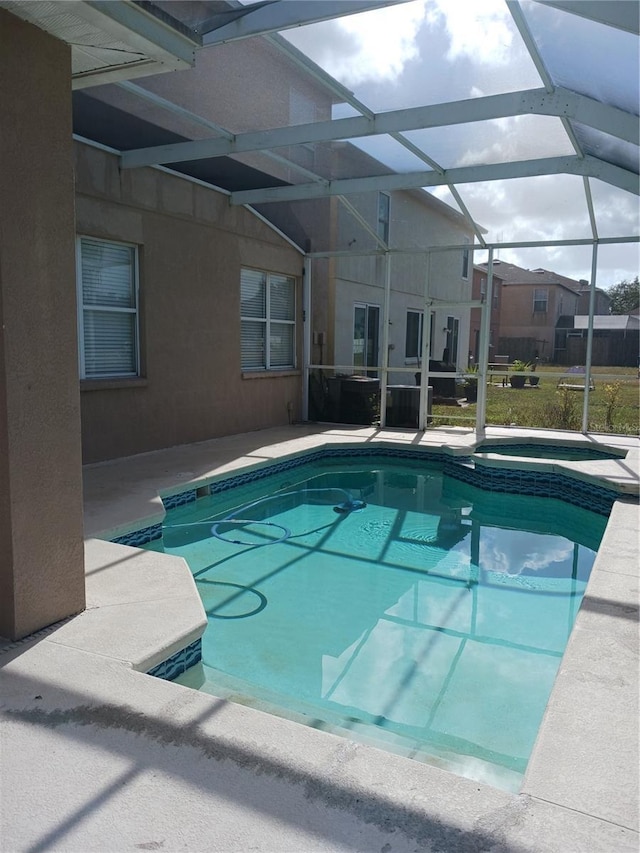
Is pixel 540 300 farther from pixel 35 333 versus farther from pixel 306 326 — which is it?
pixel 35 333

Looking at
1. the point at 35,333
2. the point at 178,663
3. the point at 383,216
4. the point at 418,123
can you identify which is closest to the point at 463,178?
the point at 418,123

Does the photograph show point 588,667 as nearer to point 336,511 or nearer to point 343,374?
point 336,511

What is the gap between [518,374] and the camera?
372 inches

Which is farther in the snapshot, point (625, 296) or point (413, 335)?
point (413, 335)

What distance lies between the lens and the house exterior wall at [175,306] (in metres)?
6.48

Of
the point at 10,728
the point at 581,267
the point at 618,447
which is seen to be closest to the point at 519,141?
the point at 581,267

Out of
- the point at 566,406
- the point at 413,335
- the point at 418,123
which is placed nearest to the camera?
the point at 418,123

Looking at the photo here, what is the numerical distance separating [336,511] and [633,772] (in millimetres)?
4598

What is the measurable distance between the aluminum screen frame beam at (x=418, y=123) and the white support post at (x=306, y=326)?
13.3ft

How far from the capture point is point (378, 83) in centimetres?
496

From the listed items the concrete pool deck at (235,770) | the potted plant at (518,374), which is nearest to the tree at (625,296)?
the potted plant at (518,374)

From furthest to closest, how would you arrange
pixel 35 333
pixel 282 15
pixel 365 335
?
pixel 365 335 < pixel 282 15 < pixel 35 333

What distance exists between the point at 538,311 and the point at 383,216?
2.80 metres

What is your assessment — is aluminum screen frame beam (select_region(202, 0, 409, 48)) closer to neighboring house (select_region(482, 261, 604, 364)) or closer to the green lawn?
neighboring house (select_region(482, 261, 604, 364))
